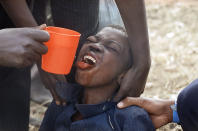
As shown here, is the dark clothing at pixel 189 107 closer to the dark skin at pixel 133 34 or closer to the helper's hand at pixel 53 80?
the dark skin at pixel 133 34

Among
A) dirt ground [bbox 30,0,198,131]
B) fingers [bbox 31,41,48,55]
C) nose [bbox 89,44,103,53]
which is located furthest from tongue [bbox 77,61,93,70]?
dirt ground [bbox 30,0,198,131]

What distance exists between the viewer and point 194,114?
2275 mm

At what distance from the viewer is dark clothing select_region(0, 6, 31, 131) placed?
284cm

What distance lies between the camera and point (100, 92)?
2.56 metres

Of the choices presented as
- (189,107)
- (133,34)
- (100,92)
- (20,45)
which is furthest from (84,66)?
(189,107)

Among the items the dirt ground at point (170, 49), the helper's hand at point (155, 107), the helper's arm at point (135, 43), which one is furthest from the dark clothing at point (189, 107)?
the dirt ground at point (170, 49)

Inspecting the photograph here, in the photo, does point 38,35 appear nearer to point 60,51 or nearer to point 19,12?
point 60,51

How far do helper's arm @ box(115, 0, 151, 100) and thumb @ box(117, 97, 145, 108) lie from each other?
2.5 inches

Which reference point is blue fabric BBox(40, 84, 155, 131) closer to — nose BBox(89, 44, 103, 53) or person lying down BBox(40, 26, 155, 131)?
person lying down BBox(40, 26, 155, 131)

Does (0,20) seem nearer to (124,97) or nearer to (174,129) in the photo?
(124,97)

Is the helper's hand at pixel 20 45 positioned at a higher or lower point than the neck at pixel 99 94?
higher

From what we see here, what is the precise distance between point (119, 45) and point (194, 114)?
621mm

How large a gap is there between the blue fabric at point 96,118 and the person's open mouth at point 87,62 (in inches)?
9.1

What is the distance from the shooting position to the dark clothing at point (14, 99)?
284cm
